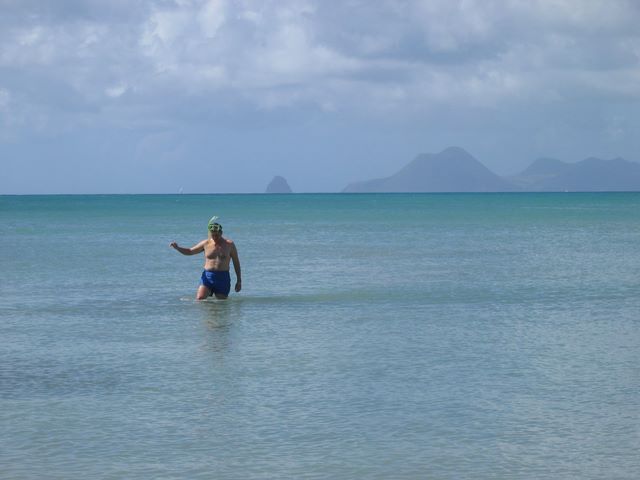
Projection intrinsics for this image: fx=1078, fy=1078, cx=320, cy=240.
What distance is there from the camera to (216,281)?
16875 millimetres

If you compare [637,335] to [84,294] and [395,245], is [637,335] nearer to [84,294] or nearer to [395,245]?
[84,294]

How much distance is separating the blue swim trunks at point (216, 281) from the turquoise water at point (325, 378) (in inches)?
9.3

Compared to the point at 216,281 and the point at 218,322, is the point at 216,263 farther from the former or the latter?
the point at 218,322

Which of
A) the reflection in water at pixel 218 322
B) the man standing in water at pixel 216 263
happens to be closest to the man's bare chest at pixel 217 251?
the man standing in water at pixel 216 263

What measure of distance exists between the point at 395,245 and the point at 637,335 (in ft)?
69.8

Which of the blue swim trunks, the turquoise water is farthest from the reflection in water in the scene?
the blue swim trunks

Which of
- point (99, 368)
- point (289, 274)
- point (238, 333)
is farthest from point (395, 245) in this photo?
point (99, 368)

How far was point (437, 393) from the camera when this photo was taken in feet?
31.4

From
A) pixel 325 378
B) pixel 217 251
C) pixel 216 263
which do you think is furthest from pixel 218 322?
pixel 325 378

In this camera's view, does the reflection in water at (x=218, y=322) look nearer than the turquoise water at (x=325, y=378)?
No

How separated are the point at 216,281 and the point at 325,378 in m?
6.85

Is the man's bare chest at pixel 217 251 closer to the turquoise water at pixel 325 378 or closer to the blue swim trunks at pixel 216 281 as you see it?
the blue swim trunks at pixel 216 281

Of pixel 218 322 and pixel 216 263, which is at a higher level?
pixel 216 263

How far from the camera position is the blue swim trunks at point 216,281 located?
16859 millimetres
